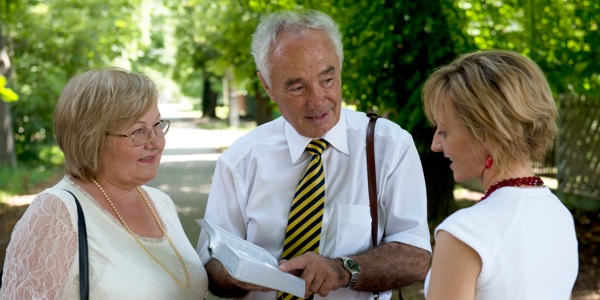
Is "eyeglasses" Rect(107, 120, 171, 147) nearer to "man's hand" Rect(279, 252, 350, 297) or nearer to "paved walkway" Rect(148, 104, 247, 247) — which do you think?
"man's hand" Rect(279, 252, 350, 297)

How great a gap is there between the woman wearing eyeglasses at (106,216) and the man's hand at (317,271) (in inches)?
19.2

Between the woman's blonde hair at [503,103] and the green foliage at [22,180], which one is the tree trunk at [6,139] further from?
the woman's blonde hair at [503,103]

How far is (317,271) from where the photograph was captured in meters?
2.66

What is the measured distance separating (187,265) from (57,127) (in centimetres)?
73

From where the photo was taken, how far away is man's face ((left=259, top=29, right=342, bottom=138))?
2971 millimetres

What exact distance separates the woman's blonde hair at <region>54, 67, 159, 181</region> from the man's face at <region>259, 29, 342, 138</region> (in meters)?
0.58

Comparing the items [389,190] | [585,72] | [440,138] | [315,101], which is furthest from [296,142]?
[585,72]

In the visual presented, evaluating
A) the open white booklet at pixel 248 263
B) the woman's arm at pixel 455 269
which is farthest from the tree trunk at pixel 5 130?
the woman's arm at pixel 455 269

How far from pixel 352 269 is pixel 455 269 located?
0.87 metres

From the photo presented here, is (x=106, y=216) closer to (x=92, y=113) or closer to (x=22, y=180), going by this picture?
(x=92, y=113)

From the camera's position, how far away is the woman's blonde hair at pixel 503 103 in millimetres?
2072

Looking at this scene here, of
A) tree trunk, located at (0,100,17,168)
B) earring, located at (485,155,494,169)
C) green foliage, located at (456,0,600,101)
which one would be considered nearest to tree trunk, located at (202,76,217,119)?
tree trunk, located at (0,100,17,168)

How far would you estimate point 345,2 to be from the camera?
8914 mm

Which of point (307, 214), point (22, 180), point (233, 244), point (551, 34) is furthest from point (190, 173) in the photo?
point (233, 244)
